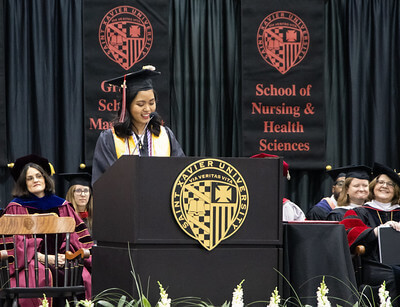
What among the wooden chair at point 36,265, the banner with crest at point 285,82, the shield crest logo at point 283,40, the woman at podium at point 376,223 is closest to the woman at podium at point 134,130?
the wooden chair at point 36,265

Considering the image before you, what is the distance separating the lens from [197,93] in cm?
793

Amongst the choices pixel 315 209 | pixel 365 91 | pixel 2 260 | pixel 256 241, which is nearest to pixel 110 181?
pixel 256 241

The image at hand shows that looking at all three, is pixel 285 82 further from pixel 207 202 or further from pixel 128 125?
pixel 207 202

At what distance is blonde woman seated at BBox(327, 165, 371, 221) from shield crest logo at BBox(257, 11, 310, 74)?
1751 mm

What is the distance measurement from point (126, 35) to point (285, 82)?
1.84 meters

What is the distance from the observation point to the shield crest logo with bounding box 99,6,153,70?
7.82 meters

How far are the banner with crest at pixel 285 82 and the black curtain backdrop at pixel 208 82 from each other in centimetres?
18

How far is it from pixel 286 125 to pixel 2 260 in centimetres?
407

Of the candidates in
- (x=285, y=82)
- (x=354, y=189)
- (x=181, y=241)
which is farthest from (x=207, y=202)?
(x=285, y=82)

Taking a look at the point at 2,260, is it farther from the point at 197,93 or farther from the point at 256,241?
the point at 197,93

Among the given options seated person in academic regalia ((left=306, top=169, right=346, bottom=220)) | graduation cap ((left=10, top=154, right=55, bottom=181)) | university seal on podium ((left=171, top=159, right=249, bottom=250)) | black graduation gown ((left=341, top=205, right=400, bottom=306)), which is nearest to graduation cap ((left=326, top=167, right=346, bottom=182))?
seated person in academic regalia ((left=306, top=169, right=346, bottom=220))

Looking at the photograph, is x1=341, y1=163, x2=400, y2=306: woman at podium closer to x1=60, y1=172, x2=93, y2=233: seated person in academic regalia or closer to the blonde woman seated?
the blonde woman seated

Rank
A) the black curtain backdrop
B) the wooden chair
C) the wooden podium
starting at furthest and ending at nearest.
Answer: the black curtain backdrop → the wooden chair → the wooden podium

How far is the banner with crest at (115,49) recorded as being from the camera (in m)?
7.73
